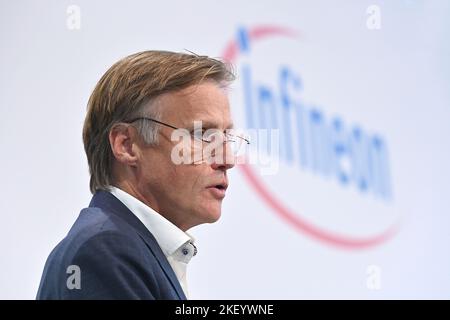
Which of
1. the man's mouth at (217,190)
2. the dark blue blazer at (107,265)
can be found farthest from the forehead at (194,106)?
the dark blue blazer at (107,265)

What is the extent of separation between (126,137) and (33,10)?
2.91 feet

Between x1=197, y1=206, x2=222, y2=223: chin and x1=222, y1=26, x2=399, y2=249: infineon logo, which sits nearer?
x1=197, y1=206, x2=222, y2=223: chin

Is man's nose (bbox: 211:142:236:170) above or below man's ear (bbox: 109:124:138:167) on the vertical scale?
below

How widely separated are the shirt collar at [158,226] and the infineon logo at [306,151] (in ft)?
2.77

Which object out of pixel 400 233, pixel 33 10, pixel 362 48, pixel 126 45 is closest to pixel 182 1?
pixel 126 45

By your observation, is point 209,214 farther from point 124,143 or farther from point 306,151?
point 306,151

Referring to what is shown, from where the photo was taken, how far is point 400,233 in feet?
8.04

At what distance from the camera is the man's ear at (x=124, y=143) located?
1569 millimetres

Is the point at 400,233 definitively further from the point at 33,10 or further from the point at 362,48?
the point at 33,10

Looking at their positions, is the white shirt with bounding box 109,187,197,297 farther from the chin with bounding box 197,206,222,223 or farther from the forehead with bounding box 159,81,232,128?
the forehead with bounding box 159,81,232,128

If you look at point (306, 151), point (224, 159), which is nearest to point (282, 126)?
point (306, 151)

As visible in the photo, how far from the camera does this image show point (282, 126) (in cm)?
230

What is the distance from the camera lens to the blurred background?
7.27 feet

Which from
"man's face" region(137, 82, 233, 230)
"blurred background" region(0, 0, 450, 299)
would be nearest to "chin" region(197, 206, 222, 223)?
"man's face" region(137, 82, 233, 230)
